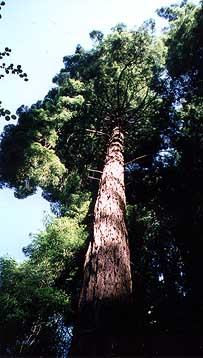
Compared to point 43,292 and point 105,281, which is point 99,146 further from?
point 105,281

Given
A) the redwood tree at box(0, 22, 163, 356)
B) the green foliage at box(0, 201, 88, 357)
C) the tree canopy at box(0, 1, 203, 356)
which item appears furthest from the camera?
the green foliage at box(0, 201, 88, 357)

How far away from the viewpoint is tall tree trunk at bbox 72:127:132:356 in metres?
2.53

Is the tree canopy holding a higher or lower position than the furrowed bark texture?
higher

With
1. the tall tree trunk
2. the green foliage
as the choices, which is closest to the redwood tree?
the tall tree trunk

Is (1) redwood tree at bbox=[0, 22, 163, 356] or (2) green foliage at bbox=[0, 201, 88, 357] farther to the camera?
(2) green foliage at bbox=[0, 201, 88, 357]

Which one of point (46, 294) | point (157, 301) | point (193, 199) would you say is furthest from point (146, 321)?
point (193, 199)

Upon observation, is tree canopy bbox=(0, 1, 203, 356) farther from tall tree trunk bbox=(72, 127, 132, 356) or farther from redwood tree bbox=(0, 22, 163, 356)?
tall tree trunk bbox=(72, 127, 132, 356)

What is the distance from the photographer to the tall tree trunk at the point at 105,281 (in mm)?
2525

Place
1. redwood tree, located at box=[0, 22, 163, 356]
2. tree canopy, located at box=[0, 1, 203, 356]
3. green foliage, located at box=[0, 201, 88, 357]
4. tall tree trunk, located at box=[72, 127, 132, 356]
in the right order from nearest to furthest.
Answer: tall tree trunk, located at box=[72, 127, 132, 356], redwood tree, located at box=[0, 22, 163, 356], tree canopy, located at box=[0, 1, 203, 356], green foliage, located at box=[0, 201, 88, 357]

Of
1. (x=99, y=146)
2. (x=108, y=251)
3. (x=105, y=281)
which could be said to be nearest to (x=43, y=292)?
(x=99, y=146)

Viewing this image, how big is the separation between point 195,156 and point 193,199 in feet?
4.33

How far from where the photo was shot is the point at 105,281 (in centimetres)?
311

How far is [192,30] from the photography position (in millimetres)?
13398

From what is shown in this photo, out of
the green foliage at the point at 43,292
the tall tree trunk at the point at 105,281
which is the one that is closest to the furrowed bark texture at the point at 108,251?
the tall tree trunk at the point at 105,281
